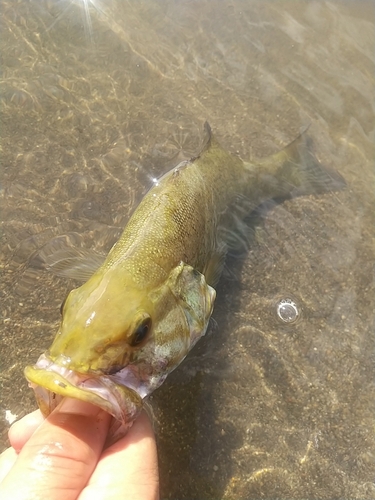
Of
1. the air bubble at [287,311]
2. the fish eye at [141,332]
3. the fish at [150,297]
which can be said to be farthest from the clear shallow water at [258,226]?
the fish eye at [141,332]

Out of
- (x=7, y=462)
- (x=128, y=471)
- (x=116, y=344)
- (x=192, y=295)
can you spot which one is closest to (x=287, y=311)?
(x=192, y=295)

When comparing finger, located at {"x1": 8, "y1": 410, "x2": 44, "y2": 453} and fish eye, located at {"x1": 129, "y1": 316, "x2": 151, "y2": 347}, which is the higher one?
fish eye, located at {"x1": 129, "y1": 316, "x2": 151, "y2": 347}

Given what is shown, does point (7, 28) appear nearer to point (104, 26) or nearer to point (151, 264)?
point (104, 26)

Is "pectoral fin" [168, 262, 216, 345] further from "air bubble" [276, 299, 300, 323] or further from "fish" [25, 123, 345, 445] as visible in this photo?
"air bubble" [276, 299, 300, 323]

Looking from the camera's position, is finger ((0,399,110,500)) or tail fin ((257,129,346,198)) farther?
tail fin ((257,129,346,198))

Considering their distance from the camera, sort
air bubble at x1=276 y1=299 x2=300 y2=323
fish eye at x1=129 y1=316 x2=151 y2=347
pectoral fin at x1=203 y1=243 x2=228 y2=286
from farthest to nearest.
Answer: air bubble at x1=276 y1=299 x2=300 y2=323 < pectoral fin at x1=203 y1=243 x2=228 y2=286 < fish eye at x1=129 y1=316 x2=151 y2=347

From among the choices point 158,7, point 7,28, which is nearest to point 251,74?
point 158,7

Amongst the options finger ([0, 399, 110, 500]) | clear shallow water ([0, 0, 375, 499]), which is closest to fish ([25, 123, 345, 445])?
finger ([0, 399, 110, 500])
